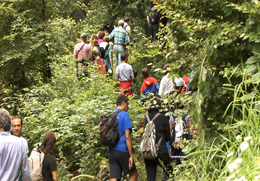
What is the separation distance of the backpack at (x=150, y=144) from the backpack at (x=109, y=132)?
0.47 m

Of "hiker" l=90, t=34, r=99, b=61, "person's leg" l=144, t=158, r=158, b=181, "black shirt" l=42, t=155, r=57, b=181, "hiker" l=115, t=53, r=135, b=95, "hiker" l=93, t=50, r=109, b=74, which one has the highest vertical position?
"hiker" l=90, t=34, r=99, b=61

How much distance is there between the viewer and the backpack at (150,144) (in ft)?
23.1

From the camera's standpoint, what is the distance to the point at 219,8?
4.70m

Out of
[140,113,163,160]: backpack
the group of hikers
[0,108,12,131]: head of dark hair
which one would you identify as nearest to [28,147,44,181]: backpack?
the group of hikers

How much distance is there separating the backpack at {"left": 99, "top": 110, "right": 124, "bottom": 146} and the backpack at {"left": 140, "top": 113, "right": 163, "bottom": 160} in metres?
0.47

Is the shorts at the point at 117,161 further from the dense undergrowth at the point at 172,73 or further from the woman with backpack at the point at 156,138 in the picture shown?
the dense undergrowth at the point at 172,73

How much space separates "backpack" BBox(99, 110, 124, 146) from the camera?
6875 millimetres

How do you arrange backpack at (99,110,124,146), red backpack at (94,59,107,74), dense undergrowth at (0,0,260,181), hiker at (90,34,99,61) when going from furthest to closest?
hiker at (90,34,99,61), red backpack at (94,59,107,74), backpack at (99,110,124,146), dense undergrowth at (0,0,260,181)

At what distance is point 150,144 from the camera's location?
707 centimetres

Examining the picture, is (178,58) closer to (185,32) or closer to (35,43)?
(185,32)

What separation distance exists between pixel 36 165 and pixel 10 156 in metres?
1.58

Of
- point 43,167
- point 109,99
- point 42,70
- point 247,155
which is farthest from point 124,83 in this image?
point 247,155

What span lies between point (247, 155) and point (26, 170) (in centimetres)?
291

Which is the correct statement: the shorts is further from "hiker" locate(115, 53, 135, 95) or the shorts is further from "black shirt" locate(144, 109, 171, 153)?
"hiker" locate(115, 53, 135, 95)
